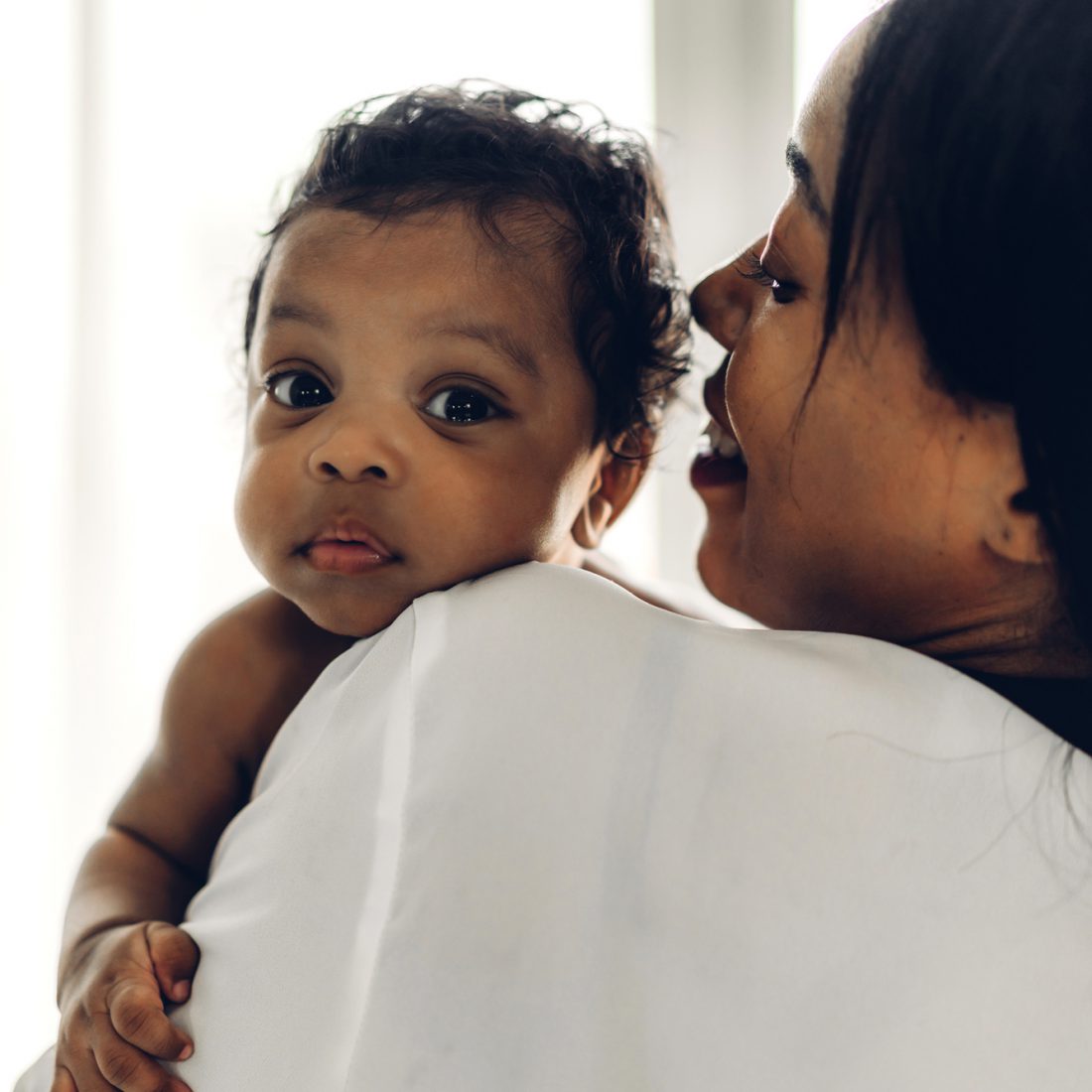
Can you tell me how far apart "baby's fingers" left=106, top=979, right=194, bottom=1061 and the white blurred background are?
0.96 meters

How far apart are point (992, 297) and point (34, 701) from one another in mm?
1372

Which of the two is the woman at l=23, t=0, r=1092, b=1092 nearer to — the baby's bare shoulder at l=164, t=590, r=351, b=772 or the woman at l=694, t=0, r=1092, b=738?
the woman at l=694, t=0, r=1092, b=738

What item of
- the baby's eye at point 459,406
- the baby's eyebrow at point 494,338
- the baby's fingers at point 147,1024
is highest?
the baby's eyebrow at point 494,338

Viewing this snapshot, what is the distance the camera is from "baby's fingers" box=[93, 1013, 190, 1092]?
0.67 metres

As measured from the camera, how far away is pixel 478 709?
569 mm

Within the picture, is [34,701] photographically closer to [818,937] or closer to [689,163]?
[689,163]

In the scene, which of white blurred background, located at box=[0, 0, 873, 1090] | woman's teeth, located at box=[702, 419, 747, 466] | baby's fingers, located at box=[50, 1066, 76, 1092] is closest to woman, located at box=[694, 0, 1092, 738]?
woman's teeth, located at box=[702, 419, 747, 466]

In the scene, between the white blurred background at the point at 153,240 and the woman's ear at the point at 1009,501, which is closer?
the woman's ear at the point at 1009,501

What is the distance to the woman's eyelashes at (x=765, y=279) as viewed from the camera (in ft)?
2.47

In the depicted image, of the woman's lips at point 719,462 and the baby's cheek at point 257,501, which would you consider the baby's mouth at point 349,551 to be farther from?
the woman's lips at point 719,462

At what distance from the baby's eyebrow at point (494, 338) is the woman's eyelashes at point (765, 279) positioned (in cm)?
16

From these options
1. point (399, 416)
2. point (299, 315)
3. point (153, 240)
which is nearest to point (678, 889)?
point (399, 416)

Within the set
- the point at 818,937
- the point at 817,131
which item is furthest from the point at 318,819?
the point at 817,131

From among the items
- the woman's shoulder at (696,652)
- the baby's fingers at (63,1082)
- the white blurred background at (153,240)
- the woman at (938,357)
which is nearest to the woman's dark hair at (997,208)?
the woman at (938,357)
